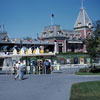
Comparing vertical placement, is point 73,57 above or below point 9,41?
below

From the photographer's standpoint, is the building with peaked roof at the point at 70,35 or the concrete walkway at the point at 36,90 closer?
the concrete walkway at the point at 36,90

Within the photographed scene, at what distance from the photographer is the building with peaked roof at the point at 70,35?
62188 mm

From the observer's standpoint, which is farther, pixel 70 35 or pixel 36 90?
pixel 70 35

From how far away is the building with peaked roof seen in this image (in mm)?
62188

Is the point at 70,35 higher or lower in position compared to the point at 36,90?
higher

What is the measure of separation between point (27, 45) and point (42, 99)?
4796 cm

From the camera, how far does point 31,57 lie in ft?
111

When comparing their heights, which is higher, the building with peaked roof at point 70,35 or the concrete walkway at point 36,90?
the building with peaked roof at point 70,35

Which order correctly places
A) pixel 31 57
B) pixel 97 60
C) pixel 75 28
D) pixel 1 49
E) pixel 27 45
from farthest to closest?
1. pixel 75 28
2. pixel 27 45
3. pixel 1 49
4. pixel 97 60
5. pixel 31 57

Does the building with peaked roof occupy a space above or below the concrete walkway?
above

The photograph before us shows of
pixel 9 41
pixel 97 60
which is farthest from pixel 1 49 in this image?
pixel 97 60

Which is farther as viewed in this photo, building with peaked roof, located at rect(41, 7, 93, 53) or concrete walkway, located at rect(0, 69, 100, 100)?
building with peaked roof, located at rect(41, 7, 93, 53)

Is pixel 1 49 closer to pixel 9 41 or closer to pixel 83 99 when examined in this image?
pixel 9 41

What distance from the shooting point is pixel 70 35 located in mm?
66688
